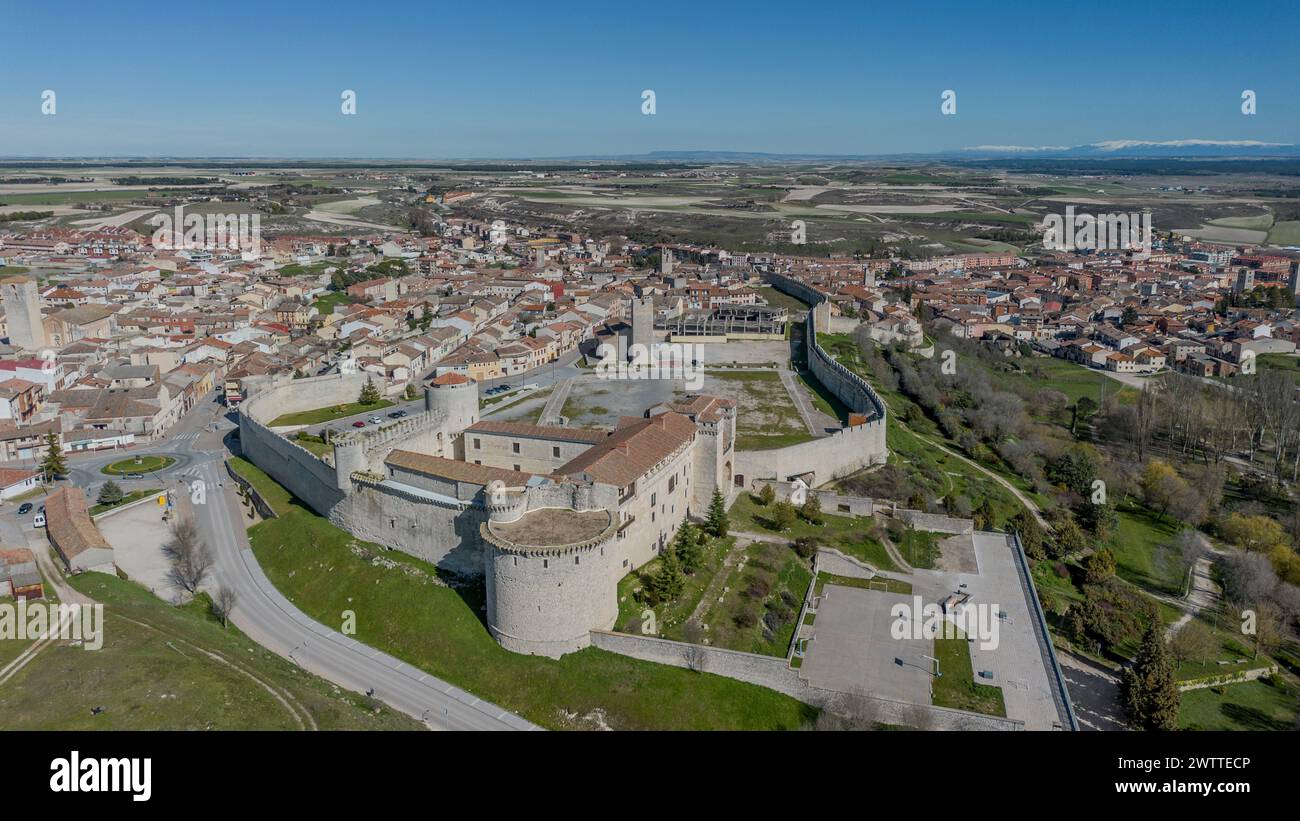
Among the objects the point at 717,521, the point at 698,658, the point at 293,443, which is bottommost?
the point at 698,658

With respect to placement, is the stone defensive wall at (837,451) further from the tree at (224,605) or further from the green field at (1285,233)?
the green field at (1285,233)

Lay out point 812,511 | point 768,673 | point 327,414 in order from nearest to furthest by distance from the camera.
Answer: point 768,673
point 812,511
point 327,414

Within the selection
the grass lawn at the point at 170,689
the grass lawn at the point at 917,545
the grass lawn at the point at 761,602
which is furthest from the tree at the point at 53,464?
the grass lawn at the point at 917,545

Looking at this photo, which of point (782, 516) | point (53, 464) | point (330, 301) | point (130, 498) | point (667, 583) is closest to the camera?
point (667, 583)

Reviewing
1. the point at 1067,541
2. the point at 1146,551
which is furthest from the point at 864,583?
the point at 1146,551

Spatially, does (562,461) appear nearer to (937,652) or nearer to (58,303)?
(937,652)

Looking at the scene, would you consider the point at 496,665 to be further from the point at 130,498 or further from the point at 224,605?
the point at 130,498
